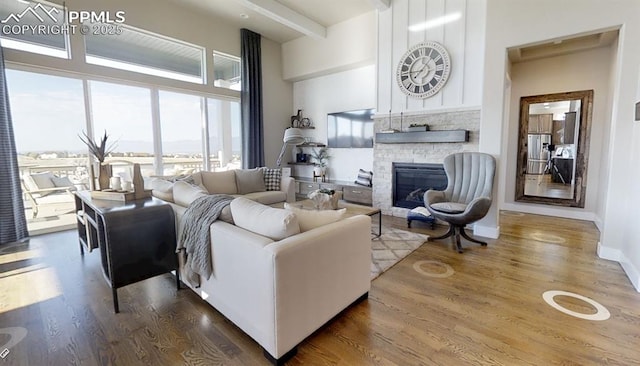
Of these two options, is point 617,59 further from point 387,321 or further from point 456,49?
point 387,321

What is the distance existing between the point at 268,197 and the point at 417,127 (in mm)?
2530

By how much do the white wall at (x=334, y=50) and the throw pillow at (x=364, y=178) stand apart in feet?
6.73

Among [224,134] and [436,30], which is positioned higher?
[436,30]

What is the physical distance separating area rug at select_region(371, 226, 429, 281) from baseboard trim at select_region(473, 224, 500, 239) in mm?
734

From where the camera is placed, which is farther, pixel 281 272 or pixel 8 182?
pixel 8 182

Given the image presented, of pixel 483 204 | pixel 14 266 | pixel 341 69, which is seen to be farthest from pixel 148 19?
pixel 483 204

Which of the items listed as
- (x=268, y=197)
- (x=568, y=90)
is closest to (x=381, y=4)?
(x=568, y=90)

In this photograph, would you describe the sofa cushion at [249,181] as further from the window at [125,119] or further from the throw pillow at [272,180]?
the window at [125,119]

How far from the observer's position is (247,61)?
5.88m

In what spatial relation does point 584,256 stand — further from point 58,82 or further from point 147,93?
point 58,82

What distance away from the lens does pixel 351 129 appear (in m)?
5.71

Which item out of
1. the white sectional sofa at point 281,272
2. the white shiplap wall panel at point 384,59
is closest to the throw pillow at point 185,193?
the white sectional sofa at point 281,272

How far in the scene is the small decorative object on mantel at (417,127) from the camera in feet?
13.8

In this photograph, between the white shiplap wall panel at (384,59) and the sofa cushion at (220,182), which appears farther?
the white shiplap wall panel at (384,59)
